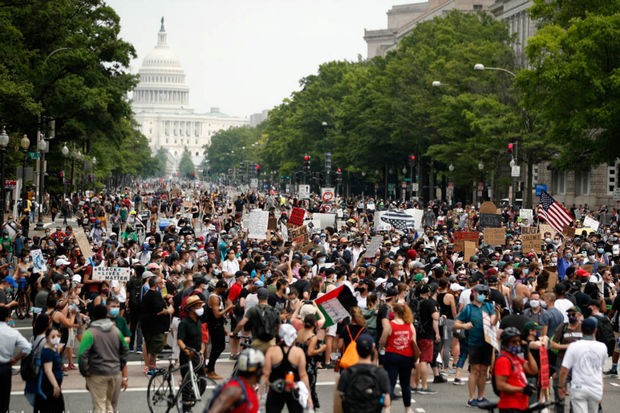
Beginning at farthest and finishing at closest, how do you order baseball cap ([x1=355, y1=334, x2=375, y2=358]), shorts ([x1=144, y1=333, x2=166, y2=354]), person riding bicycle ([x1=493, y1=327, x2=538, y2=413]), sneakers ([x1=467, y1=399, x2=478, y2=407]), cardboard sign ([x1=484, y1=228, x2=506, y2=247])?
cardboard sign ([x1=484, y1=228, x2=506, y2=247])
shorts ([x1=144, y1=333, x2=166, y2=354])
sneakers ([x1=467, y1=399, x2=478, y2=407])
person riding bicycle ([x1=493, y1=327, x2=538, y2=413])
baseball cap ([x1=355, y1=334, x2=375, y2=358])

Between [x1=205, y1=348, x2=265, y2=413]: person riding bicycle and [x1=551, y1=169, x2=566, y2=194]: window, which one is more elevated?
[x1=551, y1=169, x2=566, y2=194]: window

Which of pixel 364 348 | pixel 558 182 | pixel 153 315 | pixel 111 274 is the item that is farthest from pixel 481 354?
pixel 558 182

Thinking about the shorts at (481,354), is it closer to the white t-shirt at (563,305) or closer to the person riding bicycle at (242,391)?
the white t-shirt at (563,305)

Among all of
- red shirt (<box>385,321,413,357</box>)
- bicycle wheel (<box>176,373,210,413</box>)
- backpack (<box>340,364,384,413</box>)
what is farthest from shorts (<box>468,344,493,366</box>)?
backpack (<box>340,364,384,413</box>)

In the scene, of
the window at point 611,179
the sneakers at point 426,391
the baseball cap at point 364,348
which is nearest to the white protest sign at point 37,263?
the sneakers at point 426,391

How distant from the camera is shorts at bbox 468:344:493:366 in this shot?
1705 centimetres

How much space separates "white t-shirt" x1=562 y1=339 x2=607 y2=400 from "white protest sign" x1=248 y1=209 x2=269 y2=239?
74.2 ft

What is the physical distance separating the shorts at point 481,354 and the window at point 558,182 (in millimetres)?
63094

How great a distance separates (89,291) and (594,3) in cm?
3480

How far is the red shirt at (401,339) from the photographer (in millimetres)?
15594

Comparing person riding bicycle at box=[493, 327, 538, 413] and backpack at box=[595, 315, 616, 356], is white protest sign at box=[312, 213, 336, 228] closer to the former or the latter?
backpack at box=[595, 315, 616, 356]

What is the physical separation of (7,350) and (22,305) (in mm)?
13803

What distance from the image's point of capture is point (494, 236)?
34750mm

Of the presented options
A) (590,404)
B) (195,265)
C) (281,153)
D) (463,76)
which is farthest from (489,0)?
(590,404)
